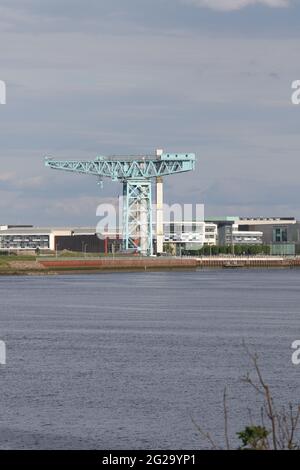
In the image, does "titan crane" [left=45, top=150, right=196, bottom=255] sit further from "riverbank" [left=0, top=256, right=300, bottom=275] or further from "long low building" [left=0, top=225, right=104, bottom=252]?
"long low building" [left=0, top=225, right=104, bottom=252]

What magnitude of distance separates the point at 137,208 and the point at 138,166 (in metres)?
4.66

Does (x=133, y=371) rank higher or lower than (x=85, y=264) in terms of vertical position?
lower

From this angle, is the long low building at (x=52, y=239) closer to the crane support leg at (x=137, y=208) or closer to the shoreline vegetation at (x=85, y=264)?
the shoreline vegetation at (x=85, y=264)

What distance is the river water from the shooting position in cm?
2247

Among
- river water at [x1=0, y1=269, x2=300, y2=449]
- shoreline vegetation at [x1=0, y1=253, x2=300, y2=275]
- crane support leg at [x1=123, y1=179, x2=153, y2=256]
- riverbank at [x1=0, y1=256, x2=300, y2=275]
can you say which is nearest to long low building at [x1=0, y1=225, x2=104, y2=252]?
shoreline vegetation at [x1=0, y1=253, x2=300, y2=275]

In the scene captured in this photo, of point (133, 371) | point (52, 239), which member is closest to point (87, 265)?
point (52, 239)

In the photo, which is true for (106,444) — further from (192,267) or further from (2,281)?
(192,267)

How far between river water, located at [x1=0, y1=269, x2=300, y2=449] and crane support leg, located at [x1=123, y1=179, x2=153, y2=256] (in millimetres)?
62661

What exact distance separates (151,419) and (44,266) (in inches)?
4183

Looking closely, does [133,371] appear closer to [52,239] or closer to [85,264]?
[85,264]

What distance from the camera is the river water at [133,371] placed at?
22469 mm

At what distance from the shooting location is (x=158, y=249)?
14738 centimetres

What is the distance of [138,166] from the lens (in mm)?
123625

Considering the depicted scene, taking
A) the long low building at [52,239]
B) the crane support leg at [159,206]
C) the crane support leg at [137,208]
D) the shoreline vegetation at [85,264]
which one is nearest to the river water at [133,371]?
the crane support leg at [137,208]
